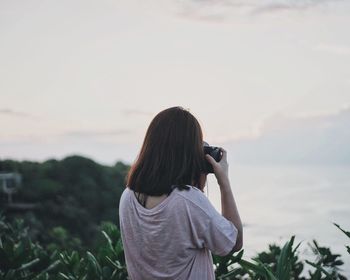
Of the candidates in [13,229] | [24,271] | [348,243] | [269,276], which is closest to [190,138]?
[269,276]

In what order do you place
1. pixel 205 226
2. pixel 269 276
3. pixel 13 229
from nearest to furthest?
pixel 205 226 < pixel 269 276 < pixel 13 229

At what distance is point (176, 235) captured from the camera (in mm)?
1973

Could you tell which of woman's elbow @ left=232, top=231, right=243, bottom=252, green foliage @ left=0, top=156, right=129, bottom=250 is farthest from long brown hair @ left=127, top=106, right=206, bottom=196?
green foliage @ left=0, top=156, right=129, bottom=250

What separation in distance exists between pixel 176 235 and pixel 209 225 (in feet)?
0.38

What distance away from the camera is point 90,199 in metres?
44.5

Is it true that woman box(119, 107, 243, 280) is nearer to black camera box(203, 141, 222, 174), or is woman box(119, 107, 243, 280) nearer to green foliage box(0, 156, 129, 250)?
black camera box(203, 141, 222, 174)

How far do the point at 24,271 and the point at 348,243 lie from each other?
1861 mm

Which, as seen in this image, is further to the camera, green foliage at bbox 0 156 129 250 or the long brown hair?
green foliage at bbox 0 156 129 250

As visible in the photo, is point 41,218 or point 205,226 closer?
point 205,226

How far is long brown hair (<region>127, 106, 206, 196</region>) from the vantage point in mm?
1981

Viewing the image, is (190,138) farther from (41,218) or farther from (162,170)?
(41,218)

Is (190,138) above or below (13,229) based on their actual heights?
above

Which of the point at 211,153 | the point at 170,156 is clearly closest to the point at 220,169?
the point at 211,153

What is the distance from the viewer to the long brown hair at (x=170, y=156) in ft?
6.50
